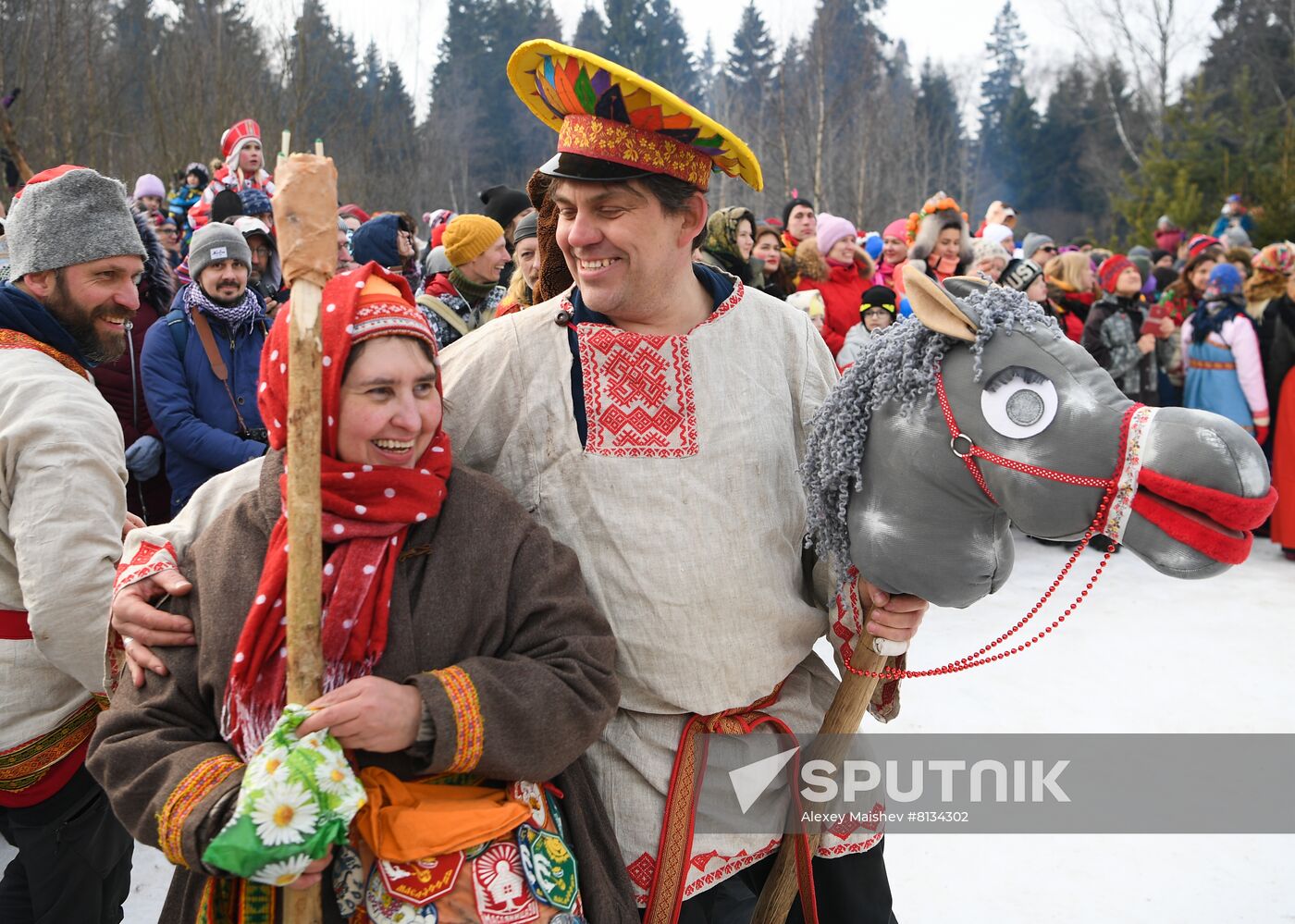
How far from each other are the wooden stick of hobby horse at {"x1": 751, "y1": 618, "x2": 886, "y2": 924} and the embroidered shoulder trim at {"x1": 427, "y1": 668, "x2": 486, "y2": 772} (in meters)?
0.76

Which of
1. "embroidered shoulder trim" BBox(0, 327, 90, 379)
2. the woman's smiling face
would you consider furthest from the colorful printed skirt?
"embroidered shoulder trim" BBox(0, 327, 90, 379)

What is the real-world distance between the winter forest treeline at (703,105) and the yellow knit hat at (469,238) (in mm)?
3804

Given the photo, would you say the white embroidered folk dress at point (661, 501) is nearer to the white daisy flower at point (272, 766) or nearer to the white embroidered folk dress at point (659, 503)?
the white embroidered folk dress at point (659, 503)

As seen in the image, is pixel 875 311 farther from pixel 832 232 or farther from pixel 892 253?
pixel 892 253

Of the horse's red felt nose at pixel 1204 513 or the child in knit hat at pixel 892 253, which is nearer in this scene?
the horse's red felt nose at pixel 1204 513

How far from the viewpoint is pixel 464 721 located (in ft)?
4.55

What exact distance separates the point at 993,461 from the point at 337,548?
1.01m

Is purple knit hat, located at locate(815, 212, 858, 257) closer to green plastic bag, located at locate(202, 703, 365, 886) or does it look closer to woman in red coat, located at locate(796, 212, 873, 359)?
woman in red coat, located at locate(796, 212, 873, 359)

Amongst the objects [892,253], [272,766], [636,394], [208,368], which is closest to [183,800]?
[272,766]

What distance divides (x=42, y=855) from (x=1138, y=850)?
318cm

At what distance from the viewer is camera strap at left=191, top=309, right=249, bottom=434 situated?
3.69 metres

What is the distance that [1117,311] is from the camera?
6570 millimetres

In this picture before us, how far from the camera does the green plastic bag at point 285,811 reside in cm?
122

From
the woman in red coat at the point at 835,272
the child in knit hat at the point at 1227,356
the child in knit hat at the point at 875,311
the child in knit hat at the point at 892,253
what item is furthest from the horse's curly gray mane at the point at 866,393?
the child in knit hat at the point at 892,253
